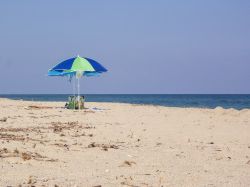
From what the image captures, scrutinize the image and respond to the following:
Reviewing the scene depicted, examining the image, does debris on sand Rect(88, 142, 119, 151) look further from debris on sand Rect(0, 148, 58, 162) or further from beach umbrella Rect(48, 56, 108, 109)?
beach umbrella Rect(48, 56, 108, 109)

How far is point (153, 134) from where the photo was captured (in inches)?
424

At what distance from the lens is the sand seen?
5551mm

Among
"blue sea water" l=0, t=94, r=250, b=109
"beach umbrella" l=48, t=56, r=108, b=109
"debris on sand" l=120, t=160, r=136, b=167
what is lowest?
"debris on sand" l=120, t=160, r=136, b=167

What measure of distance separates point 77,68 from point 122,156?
12034 millimetres

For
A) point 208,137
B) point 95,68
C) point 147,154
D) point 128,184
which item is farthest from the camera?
point 95,68

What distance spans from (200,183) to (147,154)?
Result: 7.48 ft

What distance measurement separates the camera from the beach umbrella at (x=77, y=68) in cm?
1922

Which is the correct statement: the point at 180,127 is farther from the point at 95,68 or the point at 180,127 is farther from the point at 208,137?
the point at 95,68

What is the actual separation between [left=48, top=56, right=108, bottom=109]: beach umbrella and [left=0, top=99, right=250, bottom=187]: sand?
7.15m

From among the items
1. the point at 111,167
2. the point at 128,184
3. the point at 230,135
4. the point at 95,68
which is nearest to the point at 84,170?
the point at 111,167

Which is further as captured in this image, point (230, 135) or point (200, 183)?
point (230, 135)

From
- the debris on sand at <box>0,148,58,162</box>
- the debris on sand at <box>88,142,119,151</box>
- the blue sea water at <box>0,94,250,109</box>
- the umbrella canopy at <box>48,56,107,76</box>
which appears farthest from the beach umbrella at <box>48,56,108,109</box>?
the blue sea water at <box>0,94,250,109</box>

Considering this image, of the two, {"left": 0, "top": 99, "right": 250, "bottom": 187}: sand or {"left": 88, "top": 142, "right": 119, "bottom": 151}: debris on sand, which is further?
{"left": 88, "top": 142, "right": 119, "bottom": 151}: debris on sand

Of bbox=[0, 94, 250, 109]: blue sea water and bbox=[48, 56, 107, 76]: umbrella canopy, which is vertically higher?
bbox=[48, 56, 107, 76]: umbrella canopy
